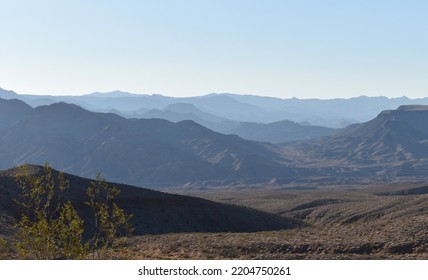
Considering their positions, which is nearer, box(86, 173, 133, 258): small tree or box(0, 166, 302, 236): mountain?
box(86, 173, 133, 258): small tree

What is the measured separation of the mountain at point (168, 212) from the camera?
156ft

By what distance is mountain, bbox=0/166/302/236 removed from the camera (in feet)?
156

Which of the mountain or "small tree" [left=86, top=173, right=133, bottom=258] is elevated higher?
"small tree" [left=86, top=173, right=133, bottom=258]

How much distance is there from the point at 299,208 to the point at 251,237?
44.2 meters

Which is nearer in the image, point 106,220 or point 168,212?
point 106,220

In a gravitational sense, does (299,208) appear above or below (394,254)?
below

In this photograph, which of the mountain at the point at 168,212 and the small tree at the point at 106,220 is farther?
the mountain at the point at 168,212

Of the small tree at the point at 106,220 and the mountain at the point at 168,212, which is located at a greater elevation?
the small tree at the point at 106,220

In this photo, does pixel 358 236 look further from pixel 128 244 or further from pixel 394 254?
pixel 128 244

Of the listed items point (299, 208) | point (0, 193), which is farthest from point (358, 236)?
point (299, 208)

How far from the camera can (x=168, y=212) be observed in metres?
51.4

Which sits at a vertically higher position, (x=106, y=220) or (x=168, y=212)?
(x=106, y=220)
